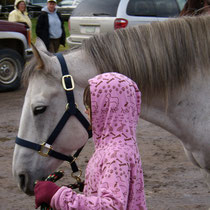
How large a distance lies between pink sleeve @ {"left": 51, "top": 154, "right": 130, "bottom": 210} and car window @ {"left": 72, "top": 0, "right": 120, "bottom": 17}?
25.1 feet

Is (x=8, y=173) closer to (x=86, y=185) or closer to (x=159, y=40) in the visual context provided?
(x=159, y=40)

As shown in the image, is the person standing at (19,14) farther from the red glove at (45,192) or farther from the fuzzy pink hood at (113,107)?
the red glove at (45,192)

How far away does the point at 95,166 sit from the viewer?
1820mm

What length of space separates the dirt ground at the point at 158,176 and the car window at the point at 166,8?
12.3 feet

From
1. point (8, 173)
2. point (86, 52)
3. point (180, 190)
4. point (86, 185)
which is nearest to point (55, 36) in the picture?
point (8, 173)

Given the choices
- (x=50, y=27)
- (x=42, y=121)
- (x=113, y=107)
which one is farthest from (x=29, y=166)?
(x=50, y=27)

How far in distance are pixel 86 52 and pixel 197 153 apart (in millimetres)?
1003

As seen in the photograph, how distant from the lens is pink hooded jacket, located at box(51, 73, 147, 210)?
1650 millimetres

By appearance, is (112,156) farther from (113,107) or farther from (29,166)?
(29,166)

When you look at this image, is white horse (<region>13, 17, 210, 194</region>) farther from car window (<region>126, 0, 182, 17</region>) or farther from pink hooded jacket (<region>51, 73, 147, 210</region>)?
car window (<region>126, 0, 182, 17</region>)

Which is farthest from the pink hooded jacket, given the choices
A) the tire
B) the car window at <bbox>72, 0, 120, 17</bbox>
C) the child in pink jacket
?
the car window at <bbox>72, 0, 120, 17</bbox>

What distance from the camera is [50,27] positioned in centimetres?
989

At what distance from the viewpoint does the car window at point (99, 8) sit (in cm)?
910

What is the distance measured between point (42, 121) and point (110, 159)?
0.89 metres
